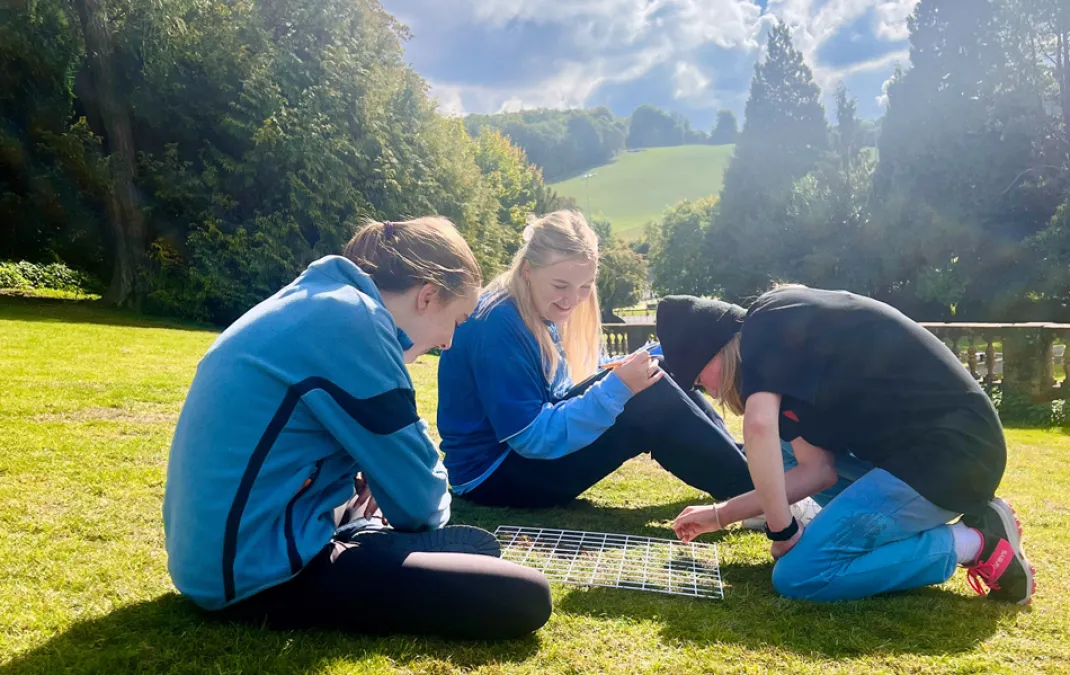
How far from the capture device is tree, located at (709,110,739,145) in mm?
163375

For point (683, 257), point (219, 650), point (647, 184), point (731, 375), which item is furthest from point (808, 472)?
point (647, 184)

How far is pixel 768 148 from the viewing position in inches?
2023

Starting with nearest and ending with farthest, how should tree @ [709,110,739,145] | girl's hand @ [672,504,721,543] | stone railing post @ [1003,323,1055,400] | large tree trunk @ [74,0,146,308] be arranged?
1. girl's hand @ [672,504,721,543]
2. stone railing post @ [1003,323,1055,400]
3. large tree trunk @ [74,0,146,308]
4. tree @ [709,110,739,145]

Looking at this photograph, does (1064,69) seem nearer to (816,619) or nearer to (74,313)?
Answer: (74,313)

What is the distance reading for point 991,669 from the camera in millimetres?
2434

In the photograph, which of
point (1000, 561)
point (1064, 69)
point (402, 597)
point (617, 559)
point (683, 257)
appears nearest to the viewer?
point (402, 597)

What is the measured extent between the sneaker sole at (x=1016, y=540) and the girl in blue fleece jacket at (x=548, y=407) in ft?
4.27

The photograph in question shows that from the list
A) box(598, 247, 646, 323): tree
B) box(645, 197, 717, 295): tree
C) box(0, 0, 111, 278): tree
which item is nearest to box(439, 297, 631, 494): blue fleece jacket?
box(0, 0, 111, 278): tree

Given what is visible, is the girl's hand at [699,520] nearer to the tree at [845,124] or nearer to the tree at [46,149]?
the tree at [46,149]

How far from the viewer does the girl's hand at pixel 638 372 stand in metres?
3.78

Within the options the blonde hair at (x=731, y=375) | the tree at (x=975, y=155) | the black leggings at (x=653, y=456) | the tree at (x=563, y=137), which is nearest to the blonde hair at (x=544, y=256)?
the black leggings at (x=653, y=456)

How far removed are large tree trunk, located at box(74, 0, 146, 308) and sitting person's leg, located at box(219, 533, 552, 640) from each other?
18.9 metres

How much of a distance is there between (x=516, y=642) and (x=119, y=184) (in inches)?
808

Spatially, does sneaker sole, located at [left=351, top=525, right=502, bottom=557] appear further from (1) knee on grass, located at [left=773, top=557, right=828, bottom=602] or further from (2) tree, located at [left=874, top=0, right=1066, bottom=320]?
(2) tree, located at [left=874, top=0, right=1066, bottom=320]
